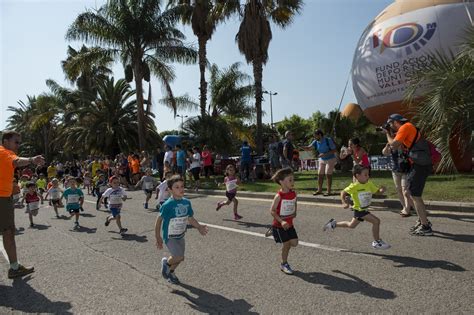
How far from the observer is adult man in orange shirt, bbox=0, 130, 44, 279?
5.17 meters

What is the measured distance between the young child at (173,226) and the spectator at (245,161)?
37.3 feet

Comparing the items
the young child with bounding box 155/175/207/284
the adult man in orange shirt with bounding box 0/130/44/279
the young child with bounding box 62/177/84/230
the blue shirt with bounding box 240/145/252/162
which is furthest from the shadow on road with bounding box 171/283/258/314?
the blue shirt with bounding box 240/145/252/162

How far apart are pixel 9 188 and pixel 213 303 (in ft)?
10.4

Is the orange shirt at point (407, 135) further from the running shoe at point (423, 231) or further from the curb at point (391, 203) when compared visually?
the curb at point (391, 203)

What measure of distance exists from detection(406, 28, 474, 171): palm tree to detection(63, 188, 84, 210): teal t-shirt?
27.4 feet

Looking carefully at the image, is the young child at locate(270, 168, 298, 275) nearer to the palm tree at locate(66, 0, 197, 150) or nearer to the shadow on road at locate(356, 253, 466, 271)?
the shadow on road at locate(356, 253, 466, 271)

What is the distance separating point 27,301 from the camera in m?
4.54

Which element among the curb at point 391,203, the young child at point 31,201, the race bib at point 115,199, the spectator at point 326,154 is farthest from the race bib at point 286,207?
the young child at point 31,201

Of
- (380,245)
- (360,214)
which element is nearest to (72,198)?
(360,214)

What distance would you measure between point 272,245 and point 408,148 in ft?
8.86

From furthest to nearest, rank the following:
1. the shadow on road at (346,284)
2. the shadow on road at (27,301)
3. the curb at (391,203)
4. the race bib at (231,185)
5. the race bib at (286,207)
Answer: the race bib at (231,185), the curb at (391,203), the race bib at (286,207), the shadow on road at (27,301), the shadow on road at (346,284)

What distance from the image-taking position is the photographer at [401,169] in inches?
275

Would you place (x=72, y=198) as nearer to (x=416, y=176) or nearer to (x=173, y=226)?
(x=173, y=226)

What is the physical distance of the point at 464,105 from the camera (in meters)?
8.32
